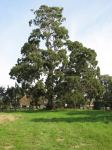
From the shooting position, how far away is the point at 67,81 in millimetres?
72500

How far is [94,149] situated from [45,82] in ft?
189

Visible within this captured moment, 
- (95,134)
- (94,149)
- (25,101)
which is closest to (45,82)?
(95,134)

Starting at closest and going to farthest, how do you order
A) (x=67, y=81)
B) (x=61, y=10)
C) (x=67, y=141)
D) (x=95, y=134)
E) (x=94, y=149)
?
(x=94, y=149)
(x=67, y=141)
(x=95, y=134)
(x=67, y=81)
(x=61, y=10)

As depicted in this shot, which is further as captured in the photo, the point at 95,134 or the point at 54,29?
the point at 54,29

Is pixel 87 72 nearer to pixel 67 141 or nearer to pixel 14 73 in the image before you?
pixel 14 73

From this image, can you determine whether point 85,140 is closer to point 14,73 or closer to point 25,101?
point 14,73

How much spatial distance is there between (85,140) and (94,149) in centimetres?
280

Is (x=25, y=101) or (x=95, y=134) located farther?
(x=25, y=101)

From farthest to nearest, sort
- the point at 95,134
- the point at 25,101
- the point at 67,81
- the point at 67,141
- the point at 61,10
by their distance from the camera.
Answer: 1. the point at 25,101
2. the point at 61,10
3. the point at 67,81
4. the point at 95,134
5. the point at 67,141

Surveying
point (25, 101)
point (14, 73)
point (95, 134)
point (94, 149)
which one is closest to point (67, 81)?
point (14, 73)

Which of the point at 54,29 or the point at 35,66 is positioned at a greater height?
the point at 54,29

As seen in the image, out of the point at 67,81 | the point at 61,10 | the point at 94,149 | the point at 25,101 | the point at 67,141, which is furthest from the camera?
the point at 25,101

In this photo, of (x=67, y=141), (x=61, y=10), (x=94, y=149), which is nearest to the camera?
(x=94, y=149)

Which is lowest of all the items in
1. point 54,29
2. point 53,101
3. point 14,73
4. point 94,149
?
point 94,149
